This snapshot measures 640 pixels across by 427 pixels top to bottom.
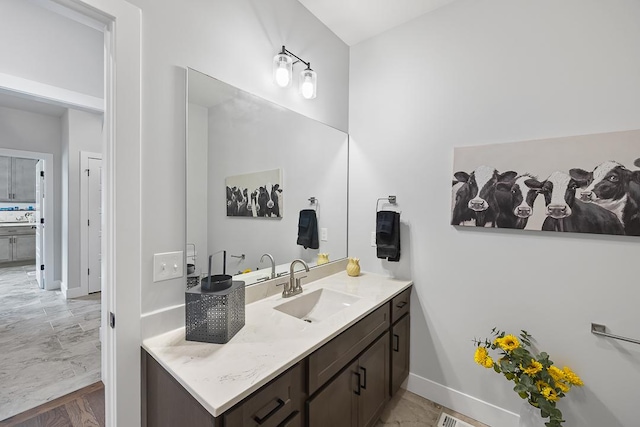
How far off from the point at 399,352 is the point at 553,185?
4.57ft

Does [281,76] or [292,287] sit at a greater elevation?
[281,76]

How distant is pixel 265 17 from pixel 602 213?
214 cm

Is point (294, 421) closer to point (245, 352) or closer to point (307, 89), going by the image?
point (245, 352)

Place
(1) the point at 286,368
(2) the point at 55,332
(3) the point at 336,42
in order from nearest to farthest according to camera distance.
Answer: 1. (1) the point at 286,368
2. (3) the point at 336,42
3. (2) the point at 55,332

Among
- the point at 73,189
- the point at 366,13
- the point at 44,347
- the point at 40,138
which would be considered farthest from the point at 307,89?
the point at 40,138

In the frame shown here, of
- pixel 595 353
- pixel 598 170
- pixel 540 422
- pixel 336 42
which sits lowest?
pixel 540 422

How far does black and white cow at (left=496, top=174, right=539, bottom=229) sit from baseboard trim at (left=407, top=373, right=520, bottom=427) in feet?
3.77

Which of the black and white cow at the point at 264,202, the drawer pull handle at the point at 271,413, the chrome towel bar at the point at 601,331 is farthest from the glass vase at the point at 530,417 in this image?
the black and white cow at the point at 264,202

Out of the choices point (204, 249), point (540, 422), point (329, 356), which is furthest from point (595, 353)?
point (204, 249)

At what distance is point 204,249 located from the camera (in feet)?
4.55

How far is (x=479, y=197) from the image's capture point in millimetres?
1771

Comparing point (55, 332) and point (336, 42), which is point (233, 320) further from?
point (55, 332)

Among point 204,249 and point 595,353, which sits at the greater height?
point 204,249

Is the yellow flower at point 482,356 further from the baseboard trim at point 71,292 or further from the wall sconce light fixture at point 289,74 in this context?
the baseboard trim at point 71,292
